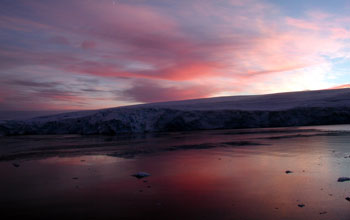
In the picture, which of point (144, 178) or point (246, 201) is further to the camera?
point (144, 178)

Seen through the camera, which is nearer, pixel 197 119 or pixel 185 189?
pixel 185 189

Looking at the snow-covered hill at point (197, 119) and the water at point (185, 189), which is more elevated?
the snow-covered hill at point (197, 119)

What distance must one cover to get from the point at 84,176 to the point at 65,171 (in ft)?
2.86

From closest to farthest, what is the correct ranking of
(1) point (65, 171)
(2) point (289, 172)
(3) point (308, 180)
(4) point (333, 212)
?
(4) point (333, 212)
(3) point (308, 180)
(2) point (289, 172)
(1) point (65, 171)

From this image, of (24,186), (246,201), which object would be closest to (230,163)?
(246,201)

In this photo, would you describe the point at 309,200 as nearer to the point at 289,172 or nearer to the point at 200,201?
the point at 200,201

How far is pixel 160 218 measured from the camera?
3.34 meters

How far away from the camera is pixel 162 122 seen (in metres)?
23.7

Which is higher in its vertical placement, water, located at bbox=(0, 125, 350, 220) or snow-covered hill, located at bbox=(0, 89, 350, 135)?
snow-covered hill, located at bbox=(0, 89, 350, 135)

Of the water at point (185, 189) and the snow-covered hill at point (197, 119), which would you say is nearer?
the water at point (185, 189)

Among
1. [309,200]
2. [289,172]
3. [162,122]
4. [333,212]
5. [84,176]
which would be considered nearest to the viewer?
[333,212]

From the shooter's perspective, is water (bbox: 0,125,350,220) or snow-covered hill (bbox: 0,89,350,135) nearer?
water (bbox: 0,125,350,220)

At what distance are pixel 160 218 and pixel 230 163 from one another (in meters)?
3.68

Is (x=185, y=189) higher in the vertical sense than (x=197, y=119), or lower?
lower
